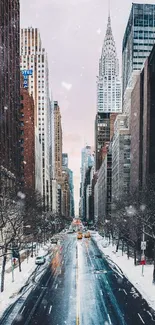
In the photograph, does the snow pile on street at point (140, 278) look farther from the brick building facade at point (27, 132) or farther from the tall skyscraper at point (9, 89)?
the brick building facade at point (27, 132)

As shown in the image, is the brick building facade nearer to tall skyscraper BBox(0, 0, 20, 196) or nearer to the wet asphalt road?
tall skyscraper BBox(0, 0, 20, 196)

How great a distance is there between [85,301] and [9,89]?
61.3 metres

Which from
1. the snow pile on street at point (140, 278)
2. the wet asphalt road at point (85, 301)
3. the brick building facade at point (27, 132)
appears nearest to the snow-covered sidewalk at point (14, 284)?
the wet asphalt road at point (85, 301)

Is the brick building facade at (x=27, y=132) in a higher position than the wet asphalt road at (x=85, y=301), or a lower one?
higher

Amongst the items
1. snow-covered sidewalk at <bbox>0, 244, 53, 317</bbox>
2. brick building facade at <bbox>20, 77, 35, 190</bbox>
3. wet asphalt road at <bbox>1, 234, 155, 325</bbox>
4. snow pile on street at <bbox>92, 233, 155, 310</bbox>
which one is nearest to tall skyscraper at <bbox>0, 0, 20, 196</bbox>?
snow-covered sidewalk at <bbox>0, 244, 53, 317</bbox>

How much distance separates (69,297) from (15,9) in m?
81.9

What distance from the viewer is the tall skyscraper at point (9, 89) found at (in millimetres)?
77188

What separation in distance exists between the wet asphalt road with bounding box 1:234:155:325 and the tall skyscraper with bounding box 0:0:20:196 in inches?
1176

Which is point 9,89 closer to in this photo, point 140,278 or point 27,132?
point 27,132

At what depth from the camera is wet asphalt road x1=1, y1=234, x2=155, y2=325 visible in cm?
2628

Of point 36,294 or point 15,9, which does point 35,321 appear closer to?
point 36,294

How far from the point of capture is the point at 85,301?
32.2 meters

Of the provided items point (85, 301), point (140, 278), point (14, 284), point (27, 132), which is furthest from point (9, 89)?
point (85, 301)

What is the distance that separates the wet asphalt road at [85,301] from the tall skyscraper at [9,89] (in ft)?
98.0
